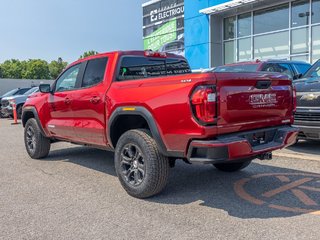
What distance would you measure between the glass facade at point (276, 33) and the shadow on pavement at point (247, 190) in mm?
11473

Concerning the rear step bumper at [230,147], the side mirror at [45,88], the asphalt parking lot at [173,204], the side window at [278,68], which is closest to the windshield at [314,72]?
the side window at [278,68]

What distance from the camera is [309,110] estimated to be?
21.2 ft

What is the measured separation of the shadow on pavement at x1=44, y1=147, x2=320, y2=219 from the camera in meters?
4.05

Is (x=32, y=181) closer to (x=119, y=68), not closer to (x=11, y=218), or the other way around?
(x=11, y=218)

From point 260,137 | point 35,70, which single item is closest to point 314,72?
point 260,137

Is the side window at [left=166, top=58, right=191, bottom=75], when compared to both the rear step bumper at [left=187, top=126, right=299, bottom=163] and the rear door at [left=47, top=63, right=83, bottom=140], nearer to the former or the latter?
the rear door at [left=47, top=63, right=83, bottom=140]

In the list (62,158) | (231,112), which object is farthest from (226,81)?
(62,158)

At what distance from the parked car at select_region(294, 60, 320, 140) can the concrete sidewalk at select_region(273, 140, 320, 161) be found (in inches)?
13.4

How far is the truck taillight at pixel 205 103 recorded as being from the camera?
12.1ft

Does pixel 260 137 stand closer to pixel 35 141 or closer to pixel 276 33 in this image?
pixel 35 141

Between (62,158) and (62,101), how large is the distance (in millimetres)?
1665

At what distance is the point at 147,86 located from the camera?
4.32 m

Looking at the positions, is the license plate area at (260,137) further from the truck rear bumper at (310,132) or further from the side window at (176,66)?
the truck rear bumper at (310,132)

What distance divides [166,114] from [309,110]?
141 inches
